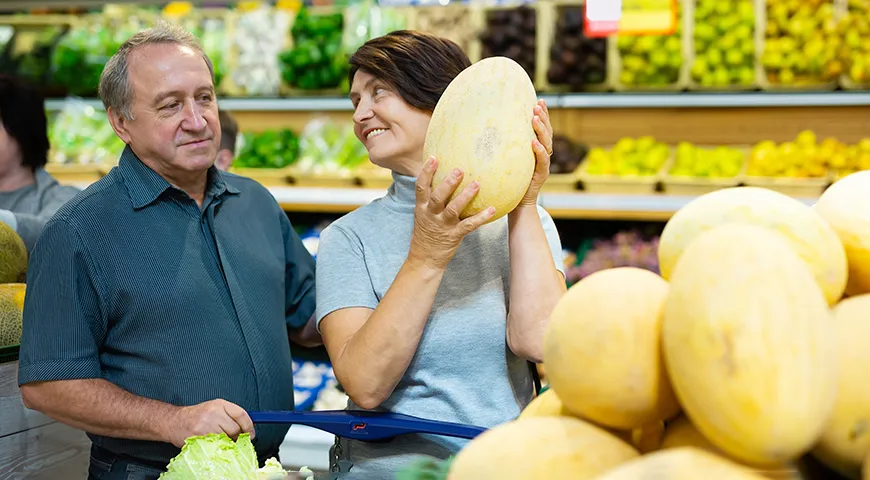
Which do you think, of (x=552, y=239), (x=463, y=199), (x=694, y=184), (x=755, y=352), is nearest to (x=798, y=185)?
(x=694, y=184)

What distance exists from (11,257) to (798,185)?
3.05 metres

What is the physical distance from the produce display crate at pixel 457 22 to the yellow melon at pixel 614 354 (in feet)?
11.4

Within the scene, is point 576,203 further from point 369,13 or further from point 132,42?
point 132,42

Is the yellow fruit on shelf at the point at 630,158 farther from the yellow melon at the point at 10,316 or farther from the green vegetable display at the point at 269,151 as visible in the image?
the yellow melon at the point at 10,316

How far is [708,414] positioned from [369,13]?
4.02m

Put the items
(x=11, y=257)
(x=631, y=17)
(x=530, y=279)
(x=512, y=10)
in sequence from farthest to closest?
(x=512, y=10)
(x=631, y=17)
(x=11, y=257)
(x=530, y=279)

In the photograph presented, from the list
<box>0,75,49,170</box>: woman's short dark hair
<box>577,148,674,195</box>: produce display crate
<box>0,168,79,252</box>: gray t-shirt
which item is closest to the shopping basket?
<box>0,168,79,252</box>: gray t-shirt

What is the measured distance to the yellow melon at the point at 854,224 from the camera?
3.02 feet

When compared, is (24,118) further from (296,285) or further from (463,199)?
(463,199)

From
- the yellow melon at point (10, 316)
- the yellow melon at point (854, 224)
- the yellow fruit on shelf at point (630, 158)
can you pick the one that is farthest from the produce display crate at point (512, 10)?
the yellow melon at point (854, 224)

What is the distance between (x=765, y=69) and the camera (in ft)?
12.6

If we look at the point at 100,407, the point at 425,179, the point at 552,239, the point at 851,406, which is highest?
the point at 425,179

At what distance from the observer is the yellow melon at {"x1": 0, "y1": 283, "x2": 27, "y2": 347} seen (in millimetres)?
2084

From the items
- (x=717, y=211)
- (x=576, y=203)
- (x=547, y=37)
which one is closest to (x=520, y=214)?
(x=717, y=211)
